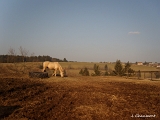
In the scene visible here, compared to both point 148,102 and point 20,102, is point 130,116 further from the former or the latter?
point 20,102

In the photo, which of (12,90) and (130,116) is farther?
(12,90)

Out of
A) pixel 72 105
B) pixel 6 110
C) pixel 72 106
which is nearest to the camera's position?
pixel 6 110

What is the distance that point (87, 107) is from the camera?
885 centimetres

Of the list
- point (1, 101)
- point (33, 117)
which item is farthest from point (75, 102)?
point (1, 101)

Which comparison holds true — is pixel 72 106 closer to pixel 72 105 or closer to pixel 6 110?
pixel 72 105

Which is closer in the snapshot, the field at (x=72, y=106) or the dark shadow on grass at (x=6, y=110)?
the dark shadow on grass at (x=6, y=110)

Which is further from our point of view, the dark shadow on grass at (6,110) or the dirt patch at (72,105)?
the dirt patch at (72,105)

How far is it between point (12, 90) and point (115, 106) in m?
6.65

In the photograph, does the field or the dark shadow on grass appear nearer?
the dark shadow on grass

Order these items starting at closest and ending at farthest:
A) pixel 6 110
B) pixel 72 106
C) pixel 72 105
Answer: pixel 6 110
pixel 72 106
pixel 72 105

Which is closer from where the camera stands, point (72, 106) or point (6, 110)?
point (6, 110)

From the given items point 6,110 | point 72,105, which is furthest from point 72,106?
point 6,110

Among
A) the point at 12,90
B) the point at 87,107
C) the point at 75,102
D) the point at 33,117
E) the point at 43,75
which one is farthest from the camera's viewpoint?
the point at 43,75

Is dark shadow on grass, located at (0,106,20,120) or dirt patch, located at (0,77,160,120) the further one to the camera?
dirt patch, located at (0,77,160,120)
